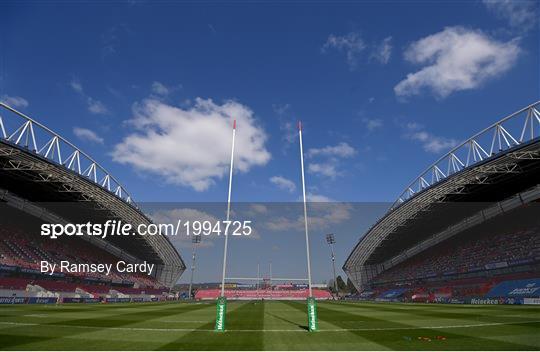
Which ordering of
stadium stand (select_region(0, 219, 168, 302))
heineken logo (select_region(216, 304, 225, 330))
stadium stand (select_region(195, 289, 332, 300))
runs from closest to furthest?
heineken logo (select_region(216, 304, 225, 330)) < stadium stand (select_region(0, 219, 168, 302)) < stadium stand (select_region(195, 289, 332, 300))

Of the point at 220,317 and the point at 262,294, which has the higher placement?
the point at 262,294

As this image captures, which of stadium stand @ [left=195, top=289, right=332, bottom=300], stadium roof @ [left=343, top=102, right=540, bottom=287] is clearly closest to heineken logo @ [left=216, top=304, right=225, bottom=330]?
stadium roof @ [left=343, top=102, right=540, bottom=287]

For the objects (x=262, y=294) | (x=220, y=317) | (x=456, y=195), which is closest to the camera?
(x=220, y=317)

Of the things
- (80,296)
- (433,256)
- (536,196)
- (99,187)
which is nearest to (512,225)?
(536,196)

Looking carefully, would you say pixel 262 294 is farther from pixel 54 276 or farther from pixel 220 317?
pixel 220 317

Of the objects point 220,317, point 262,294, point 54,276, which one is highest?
point 262,294

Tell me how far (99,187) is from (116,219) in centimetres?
1720

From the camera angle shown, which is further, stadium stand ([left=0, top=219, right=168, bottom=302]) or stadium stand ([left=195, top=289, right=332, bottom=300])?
stadium stand ([left=195, top=289, right=332, bottom=300])

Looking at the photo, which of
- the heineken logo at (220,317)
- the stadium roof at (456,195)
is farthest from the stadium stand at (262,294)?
the heineken logo at (220,317)

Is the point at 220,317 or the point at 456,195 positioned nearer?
the point at 220,317

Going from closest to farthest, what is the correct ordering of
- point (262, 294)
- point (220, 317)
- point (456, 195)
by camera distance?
1. point (220, 317)
2. point (456, 195)
3. point (262, 294)

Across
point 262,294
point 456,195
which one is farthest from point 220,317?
point 262,294

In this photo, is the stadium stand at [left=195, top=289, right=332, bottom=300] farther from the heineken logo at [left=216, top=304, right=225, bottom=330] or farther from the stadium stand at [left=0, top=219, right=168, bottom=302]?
the heineken logo at [left=216, top=304, right=225, bottom=330]

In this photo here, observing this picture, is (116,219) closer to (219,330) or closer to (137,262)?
(137,262)
